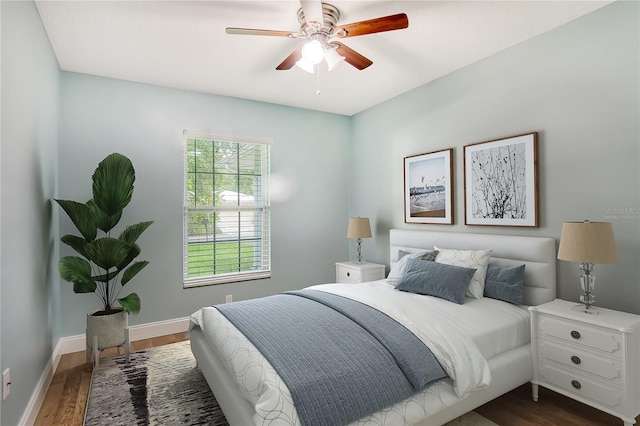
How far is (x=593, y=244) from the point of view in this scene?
2.11 metres

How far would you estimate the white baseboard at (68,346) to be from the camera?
7.16 feet

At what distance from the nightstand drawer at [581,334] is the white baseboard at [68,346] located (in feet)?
10.6

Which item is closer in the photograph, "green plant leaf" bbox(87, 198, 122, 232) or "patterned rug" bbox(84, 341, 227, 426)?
"patterned rug" bbox(84, 341, 227, 426)

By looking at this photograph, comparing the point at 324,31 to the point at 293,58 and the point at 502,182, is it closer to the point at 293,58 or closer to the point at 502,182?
the point at 293,58

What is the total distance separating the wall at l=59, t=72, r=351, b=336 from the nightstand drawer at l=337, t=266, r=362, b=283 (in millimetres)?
358

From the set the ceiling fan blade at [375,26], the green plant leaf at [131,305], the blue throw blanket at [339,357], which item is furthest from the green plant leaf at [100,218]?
the ceiling fan blade at [375,26]

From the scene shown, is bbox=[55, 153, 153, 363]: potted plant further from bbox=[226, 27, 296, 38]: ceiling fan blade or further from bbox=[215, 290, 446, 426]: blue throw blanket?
bbox=[226, 27, 296, 38]: ceiling fan blade

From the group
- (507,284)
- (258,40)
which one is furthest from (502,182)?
(258,40)

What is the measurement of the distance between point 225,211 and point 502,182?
288 centimetres

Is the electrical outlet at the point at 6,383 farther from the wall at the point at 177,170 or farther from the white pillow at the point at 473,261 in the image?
the white pillow at the point at 473,261

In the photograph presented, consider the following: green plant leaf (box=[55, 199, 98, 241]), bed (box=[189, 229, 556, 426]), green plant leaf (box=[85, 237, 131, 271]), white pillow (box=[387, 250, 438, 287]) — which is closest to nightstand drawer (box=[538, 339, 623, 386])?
bed (box=[189, 229, 556, 426])

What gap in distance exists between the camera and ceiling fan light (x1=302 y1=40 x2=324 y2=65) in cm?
227

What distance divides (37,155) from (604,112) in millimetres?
3954

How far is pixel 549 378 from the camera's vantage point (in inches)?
89.0
